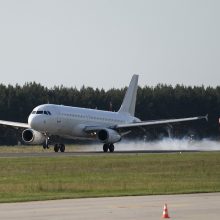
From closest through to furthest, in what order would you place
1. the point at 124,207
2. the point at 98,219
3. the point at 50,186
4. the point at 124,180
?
1. the point at 98,219
2. the point at 124,207
3. the point at 50,186
4. the point at 124,180

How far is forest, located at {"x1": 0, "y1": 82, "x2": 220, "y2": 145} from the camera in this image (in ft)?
400

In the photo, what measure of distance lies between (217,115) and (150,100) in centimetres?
1118

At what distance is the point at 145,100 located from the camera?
437 feet

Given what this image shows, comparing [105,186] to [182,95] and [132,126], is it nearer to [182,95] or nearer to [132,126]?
[132,126]

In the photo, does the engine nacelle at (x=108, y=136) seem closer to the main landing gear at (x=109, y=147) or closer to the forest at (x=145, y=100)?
the main landing gear at (x=109, y=147)

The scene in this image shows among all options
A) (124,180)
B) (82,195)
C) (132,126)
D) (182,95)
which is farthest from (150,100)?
(82,195)

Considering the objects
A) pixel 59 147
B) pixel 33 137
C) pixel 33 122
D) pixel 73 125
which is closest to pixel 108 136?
pixel 73 125

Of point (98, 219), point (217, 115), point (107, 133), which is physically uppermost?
point (217, 115)

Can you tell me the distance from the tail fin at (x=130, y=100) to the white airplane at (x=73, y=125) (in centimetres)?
421

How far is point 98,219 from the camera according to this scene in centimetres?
2211

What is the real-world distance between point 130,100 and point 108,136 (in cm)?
1410

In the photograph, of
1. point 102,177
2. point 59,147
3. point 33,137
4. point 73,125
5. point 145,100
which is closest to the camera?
point 102,177

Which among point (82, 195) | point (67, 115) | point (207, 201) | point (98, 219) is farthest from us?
point (67, 115)

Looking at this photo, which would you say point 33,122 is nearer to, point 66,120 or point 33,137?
point 66,120
